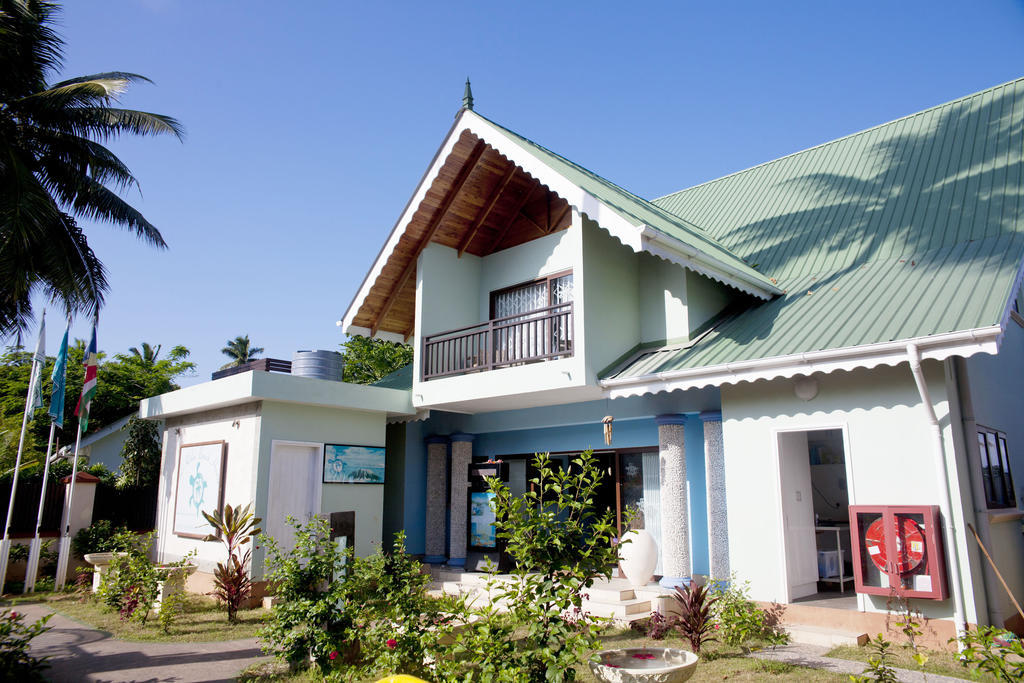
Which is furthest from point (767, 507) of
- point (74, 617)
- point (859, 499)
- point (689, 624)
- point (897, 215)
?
point (74, 617)

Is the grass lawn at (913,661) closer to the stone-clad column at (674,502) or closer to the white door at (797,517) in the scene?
the white door at (797,517)

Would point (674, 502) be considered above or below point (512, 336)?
below

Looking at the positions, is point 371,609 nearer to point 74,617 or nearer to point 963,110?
point 74,617

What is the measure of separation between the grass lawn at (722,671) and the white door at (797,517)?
5.14ft

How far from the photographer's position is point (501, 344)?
12.2 meters

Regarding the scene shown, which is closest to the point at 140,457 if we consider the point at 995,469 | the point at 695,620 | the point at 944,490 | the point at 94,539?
the point at 94,539

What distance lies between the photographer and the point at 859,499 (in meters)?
7.91

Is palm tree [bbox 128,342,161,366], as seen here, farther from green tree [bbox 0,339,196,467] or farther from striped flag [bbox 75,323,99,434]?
striped flag [bbox 75,323,99,434]

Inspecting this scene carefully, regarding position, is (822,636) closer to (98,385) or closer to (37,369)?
(37,369)

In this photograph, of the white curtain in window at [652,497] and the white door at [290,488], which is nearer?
the white curtain in window at [652,497]

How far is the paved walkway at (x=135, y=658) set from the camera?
7.23 m

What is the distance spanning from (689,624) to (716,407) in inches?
140

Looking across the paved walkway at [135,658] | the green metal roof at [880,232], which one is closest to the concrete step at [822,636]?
the green metal roof at [880,232]

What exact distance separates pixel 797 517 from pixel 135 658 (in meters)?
8.38
